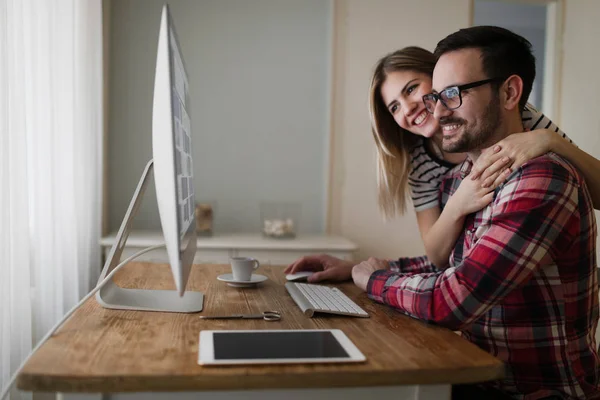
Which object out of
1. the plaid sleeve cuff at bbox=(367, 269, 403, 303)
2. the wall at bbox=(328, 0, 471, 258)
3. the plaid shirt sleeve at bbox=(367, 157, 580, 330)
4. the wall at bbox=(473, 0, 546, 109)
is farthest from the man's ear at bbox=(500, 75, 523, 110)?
the wall at bbox=(473, 0, 546, 109)

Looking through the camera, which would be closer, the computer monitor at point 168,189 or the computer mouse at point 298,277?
the computer monitor at point 168,189

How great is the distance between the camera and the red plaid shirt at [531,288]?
1.17 m

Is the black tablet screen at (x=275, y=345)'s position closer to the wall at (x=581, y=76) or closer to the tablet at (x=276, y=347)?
the tablet at (x=276, y=347)

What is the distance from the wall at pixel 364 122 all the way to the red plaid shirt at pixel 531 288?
7.02 feet

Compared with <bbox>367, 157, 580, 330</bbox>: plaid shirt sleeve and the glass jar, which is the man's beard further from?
the glass jar

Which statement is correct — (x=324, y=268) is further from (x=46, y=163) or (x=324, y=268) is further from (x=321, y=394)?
(x=46, y=163)

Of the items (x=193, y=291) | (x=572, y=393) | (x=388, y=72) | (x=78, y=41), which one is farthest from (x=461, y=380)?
(x=78, y=41)

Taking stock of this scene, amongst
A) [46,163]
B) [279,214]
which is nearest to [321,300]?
[46,163]

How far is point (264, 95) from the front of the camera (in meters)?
3.54

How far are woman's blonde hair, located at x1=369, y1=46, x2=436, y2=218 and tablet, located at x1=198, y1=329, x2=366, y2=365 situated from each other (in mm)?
1078

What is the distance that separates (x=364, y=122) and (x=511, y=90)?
6.98 ft

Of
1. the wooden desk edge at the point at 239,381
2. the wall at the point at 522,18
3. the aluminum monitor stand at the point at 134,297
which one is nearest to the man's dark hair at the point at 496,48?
the wooden desk edge at the point at 239,381

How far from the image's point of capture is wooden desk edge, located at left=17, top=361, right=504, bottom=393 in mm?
876

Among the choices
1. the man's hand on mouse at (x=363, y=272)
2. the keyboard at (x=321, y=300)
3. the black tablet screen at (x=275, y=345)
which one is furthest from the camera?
the man's hand on mouse at (x=363, y=272)
